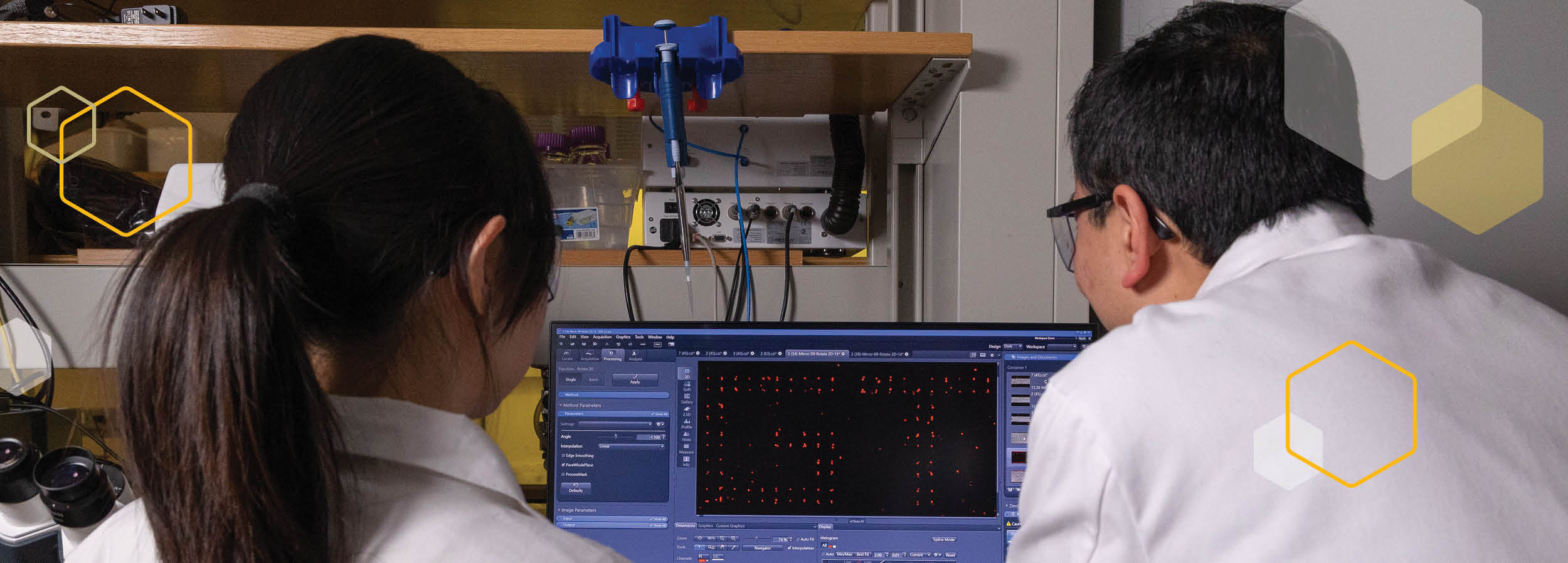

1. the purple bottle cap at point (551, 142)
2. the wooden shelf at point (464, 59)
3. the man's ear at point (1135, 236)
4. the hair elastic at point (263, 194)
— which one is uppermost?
the wooden shelf at point (464, 59)

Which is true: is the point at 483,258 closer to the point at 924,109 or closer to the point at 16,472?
the point at 16,472

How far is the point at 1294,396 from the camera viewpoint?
535mm

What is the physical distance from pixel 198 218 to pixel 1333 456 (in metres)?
0.67

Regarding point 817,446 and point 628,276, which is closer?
point 817,446

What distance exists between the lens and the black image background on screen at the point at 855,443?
0.97 meters

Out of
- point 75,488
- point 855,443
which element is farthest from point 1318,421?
point 75,488

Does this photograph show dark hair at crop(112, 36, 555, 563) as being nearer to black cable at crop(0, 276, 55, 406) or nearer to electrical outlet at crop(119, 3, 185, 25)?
electrical outlet at crop(119, 3, 185, 25)

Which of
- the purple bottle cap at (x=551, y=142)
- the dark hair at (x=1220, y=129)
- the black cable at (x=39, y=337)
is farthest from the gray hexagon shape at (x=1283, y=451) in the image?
the black cable at (x=39, y=337)

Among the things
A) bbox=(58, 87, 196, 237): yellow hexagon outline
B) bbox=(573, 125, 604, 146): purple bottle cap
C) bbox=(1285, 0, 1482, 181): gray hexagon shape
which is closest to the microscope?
bbox=(58, 87, 196, 237): yellow hexagon outline

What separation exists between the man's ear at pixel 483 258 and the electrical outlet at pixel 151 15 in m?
0.68

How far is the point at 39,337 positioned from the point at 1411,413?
4.75ft

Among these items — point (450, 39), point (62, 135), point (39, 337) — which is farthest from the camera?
point (62, 135)

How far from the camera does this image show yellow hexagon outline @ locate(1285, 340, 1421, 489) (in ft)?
1.71

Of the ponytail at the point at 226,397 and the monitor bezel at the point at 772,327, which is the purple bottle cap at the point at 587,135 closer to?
the monitor bezel at the point at 772,327
